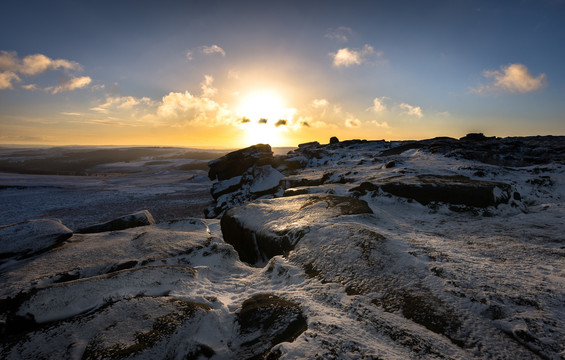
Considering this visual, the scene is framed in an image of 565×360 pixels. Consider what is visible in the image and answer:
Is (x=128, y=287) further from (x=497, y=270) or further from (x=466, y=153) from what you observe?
(x=466, y=153)

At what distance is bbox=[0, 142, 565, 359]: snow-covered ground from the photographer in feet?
11.0

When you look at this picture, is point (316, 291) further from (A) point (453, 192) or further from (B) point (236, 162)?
(B) point (236, 162)

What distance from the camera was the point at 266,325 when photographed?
12.7 ft

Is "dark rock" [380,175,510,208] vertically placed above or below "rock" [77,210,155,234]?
above

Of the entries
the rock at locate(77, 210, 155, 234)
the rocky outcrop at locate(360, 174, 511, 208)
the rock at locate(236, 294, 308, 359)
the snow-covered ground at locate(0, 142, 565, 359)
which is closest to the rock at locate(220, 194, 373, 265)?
the snow-covered ground at locate(0, 142, 565, 359)

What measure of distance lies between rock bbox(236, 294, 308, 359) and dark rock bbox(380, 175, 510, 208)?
318 inches

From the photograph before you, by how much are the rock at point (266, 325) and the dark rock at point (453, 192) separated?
808cm

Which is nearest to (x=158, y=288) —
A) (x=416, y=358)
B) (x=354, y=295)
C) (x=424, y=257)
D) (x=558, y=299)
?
(x=354, y=295)

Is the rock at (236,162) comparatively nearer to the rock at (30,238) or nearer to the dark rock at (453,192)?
the dark rock at (453,192)

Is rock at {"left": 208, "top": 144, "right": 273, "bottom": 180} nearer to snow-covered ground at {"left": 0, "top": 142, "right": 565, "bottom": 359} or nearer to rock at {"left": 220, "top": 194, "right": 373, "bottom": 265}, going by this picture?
rock at {"left": 220, "top": 194, "right": 373, "bottom": 265}

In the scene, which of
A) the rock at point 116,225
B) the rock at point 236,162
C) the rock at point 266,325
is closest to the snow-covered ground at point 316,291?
the rock at point 266,325

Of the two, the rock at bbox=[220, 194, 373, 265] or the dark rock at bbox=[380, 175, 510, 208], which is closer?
the rock at bbox=[220, 194, 373, 265]

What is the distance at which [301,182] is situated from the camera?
19453 mm

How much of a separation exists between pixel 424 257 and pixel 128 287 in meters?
6.20
